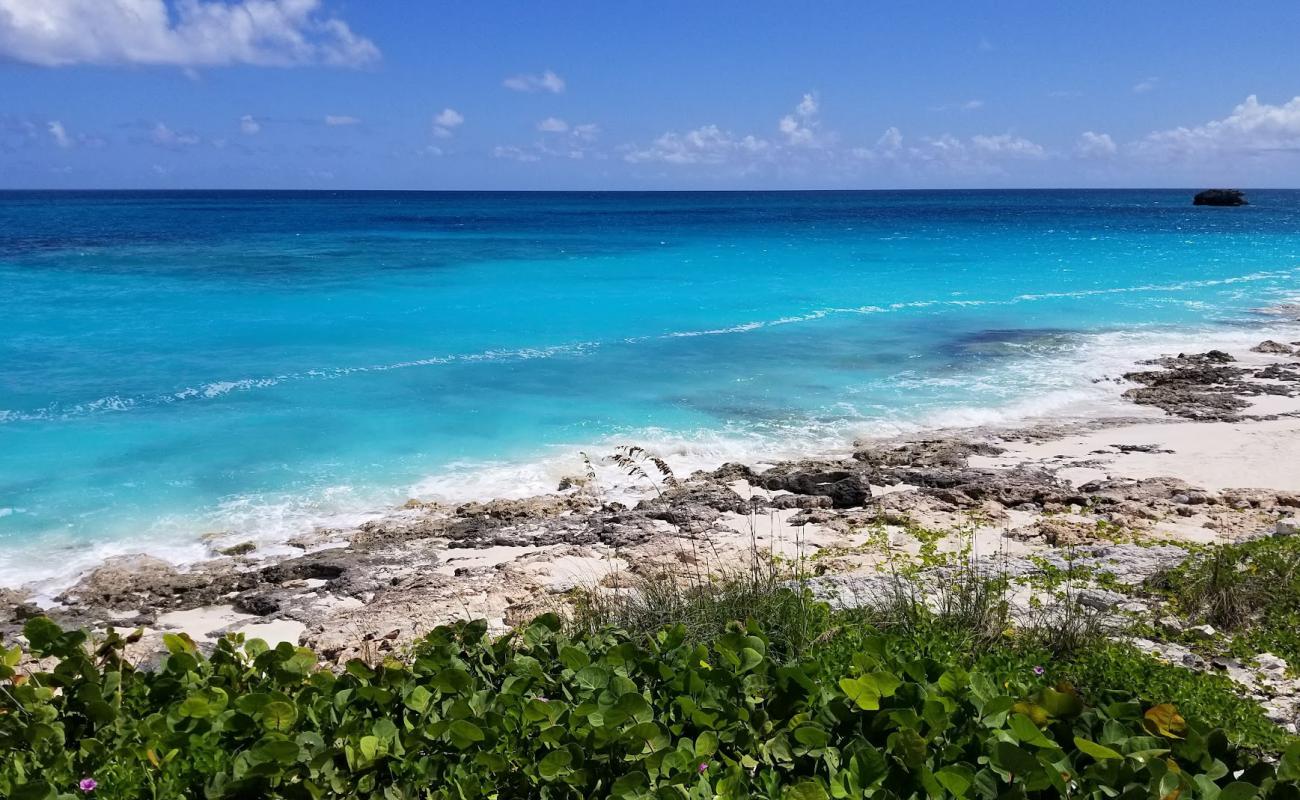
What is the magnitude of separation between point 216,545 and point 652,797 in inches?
318

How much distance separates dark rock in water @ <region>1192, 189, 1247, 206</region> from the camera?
109 meters

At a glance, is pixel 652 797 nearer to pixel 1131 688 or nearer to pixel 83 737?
pixel 83 737

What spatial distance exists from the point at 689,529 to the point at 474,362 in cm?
1103

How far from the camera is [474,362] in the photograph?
19.5 m

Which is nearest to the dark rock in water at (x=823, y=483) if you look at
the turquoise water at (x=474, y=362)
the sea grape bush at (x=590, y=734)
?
the turquoise water at (x=474, y=362)

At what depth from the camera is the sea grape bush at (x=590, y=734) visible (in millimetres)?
3178

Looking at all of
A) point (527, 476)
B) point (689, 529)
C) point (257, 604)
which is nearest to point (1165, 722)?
point (689, 529)

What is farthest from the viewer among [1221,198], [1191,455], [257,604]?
[1221,198]

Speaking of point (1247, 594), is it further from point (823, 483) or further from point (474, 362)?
point (474, 362)

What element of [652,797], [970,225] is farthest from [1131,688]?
[970,225]

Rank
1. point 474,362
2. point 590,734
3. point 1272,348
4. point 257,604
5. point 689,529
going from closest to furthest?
point 590,734, point 257,604, point 689,529, point 1272,348, point 474,362

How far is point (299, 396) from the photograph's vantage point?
1634 centimetres

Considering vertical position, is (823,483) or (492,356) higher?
(823,483)

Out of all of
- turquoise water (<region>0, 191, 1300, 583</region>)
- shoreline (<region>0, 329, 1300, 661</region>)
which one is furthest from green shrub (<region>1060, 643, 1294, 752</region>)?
turquoise water (<region>0, 191, 1300, 583</region>)
